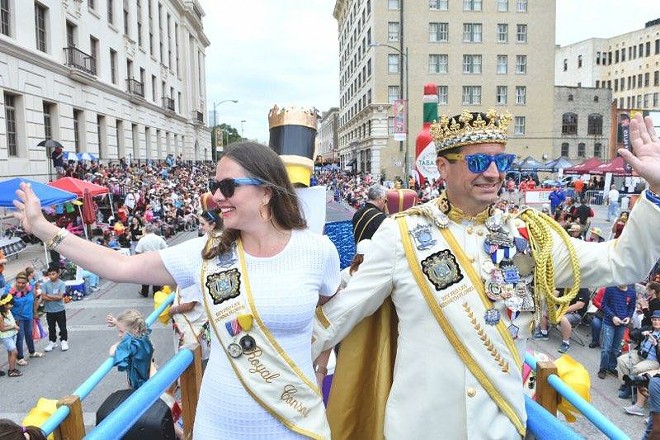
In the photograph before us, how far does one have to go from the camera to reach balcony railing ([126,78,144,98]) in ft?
112

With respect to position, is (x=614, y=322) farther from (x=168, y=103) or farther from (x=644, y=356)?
(x=168, y=103)

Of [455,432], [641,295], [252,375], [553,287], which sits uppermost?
[553,287]

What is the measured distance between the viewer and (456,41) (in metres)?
53.2

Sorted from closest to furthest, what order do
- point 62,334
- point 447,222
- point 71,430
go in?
point 447,222
point 71,430
point 62,334

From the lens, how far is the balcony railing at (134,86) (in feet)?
112

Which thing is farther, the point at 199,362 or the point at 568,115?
the point at 568,115

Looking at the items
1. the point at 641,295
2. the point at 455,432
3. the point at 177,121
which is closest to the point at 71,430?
the point at 455,432

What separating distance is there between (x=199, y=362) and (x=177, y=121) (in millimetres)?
50725

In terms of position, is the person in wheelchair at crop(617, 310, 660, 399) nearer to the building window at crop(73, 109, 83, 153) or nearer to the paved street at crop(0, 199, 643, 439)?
the paved street at crop(0, 199, 643, 439)

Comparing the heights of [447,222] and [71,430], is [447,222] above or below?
above

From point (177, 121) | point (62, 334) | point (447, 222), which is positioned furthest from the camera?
point (177, 121)

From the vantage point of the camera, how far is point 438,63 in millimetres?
53188

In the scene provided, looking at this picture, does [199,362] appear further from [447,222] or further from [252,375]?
[447,222]

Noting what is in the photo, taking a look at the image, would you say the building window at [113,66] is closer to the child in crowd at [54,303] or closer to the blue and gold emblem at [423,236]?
the child in crowd at [54,303]
